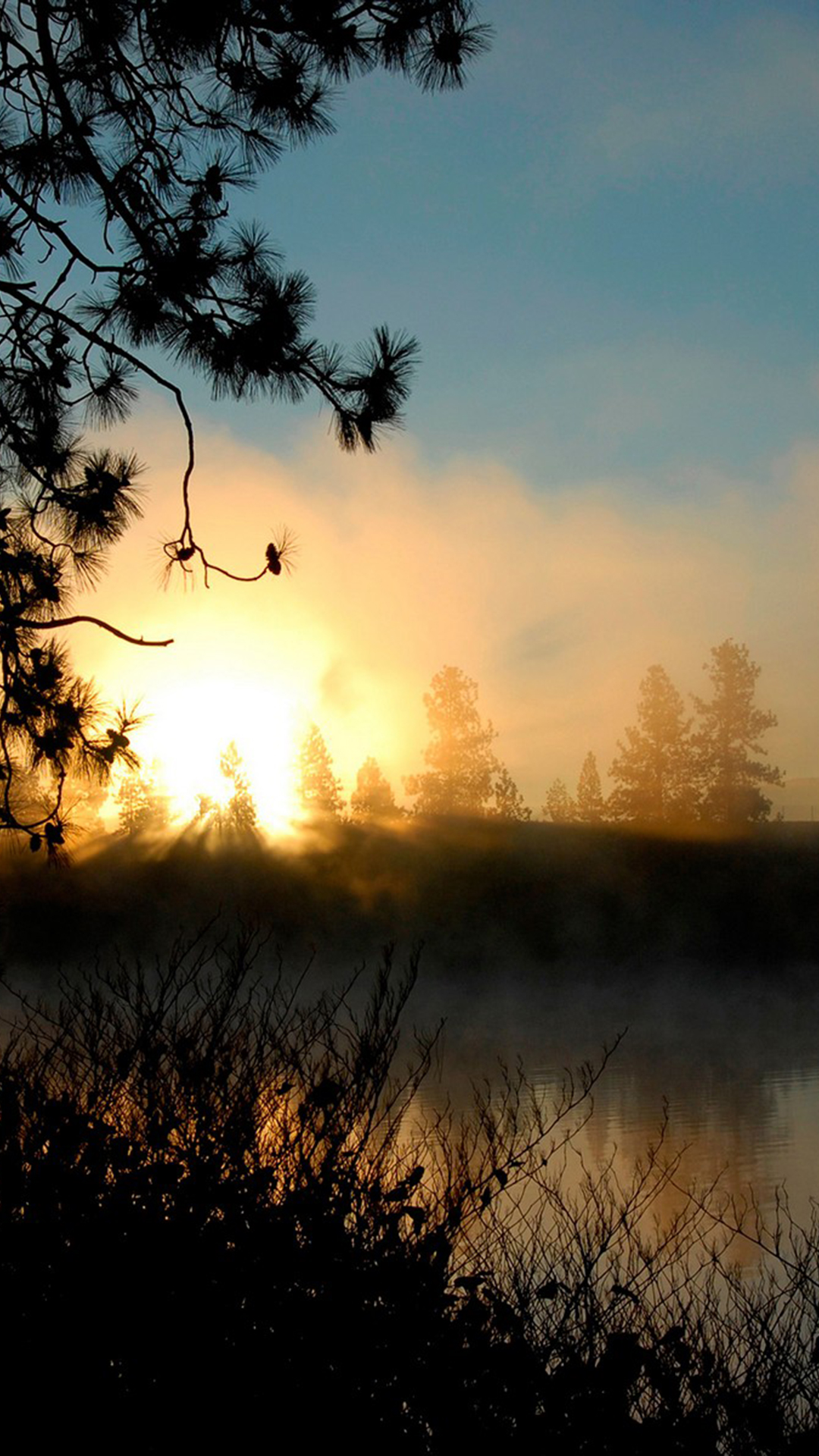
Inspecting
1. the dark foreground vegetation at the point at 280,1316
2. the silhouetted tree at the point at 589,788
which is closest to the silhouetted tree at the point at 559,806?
the silhouetted tree at the point at 589,788

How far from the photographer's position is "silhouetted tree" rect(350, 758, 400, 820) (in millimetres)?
59875

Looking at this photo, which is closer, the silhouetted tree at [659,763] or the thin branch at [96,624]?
the thin branch at [96,624]

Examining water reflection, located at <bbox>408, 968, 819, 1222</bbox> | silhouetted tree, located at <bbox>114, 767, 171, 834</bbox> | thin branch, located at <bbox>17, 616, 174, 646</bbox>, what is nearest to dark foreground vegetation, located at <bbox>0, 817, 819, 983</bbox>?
water reflection, located at <bbox>408, 968, 819, 1222</bbox>

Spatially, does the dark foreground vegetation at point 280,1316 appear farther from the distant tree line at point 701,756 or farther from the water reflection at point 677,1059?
the distant tree line at point 701,756

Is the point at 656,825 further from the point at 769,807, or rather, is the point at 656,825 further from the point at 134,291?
the point at 134,291

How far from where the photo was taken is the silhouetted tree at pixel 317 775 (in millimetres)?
60719

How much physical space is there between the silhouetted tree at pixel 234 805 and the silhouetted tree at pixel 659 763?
15.2 metres

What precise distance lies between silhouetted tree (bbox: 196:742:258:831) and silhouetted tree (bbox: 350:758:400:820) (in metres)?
5.28

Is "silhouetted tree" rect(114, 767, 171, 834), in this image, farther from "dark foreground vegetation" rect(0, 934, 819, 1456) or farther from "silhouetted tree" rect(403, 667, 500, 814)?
"dark foreground vegetation" rect(0, 934, 819, 1456)

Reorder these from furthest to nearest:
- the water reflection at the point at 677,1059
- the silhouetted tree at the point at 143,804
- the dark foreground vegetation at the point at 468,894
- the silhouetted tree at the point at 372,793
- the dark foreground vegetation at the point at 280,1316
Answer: the silhouetted tree at the point at 372,793 → the silhouetted tree at the point at 143,804 → the dark foreground vegetation at the point at 468,894 → the water reflection at the point at 677,1059 → the dark foreground vegetation at the point at 280,1316

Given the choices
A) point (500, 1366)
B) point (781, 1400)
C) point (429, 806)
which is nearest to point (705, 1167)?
point (781, 1400)

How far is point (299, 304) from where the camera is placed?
655 centimetres

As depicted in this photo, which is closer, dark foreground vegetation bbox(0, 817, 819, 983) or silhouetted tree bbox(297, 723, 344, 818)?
dark foreground vegetation bbox(0, 817, 819, 983)

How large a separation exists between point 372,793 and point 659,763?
15.7 m
